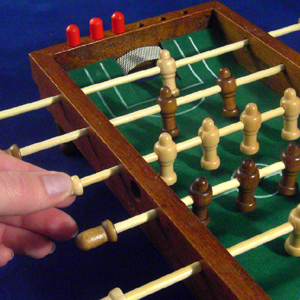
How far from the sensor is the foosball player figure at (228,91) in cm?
135

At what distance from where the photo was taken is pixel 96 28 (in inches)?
60.7

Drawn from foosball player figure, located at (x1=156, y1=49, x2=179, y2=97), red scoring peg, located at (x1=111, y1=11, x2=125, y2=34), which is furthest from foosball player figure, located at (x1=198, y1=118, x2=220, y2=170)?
red scoring peg, located at (x1=111, y1=11, x2=125, y2=34)

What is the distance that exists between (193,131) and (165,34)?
16.9 inches

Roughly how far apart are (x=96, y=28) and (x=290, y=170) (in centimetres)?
78

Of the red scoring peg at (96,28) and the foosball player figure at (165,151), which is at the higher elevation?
the red scoring peg at (96,28)

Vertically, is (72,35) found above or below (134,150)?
above

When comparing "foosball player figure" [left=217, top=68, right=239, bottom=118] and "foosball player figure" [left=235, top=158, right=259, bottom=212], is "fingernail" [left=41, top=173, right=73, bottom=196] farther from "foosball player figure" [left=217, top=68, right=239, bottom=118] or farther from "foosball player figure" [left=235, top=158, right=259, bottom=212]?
"foosball player figure" [left=217, top=68, right=239, bottom=118]

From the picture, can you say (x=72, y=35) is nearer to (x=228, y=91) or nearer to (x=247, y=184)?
(x=228, y=91)

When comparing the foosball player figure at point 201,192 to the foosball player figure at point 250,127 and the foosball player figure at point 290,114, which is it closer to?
the foosball player figure at point 250,127

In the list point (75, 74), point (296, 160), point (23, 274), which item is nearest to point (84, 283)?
point (23, 274)

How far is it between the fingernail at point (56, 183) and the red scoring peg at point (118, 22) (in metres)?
0.76

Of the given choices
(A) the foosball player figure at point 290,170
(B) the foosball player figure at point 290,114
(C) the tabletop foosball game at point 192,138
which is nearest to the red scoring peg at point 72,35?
(C) the tabletop foosball game at point 192,138

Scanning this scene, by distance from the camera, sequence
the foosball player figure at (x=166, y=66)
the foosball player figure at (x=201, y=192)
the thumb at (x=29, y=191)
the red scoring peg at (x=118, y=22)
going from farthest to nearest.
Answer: the red scoring peg at (x=118, y=22)
the foosball player figure at (x=166, y=66)
the foosball player figure at (x=201, y=192)
the thumb at (x=29, y=191)

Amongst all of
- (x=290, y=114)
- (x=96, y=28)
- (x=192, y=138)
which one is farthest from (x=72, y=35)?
(x=290, y=114)
